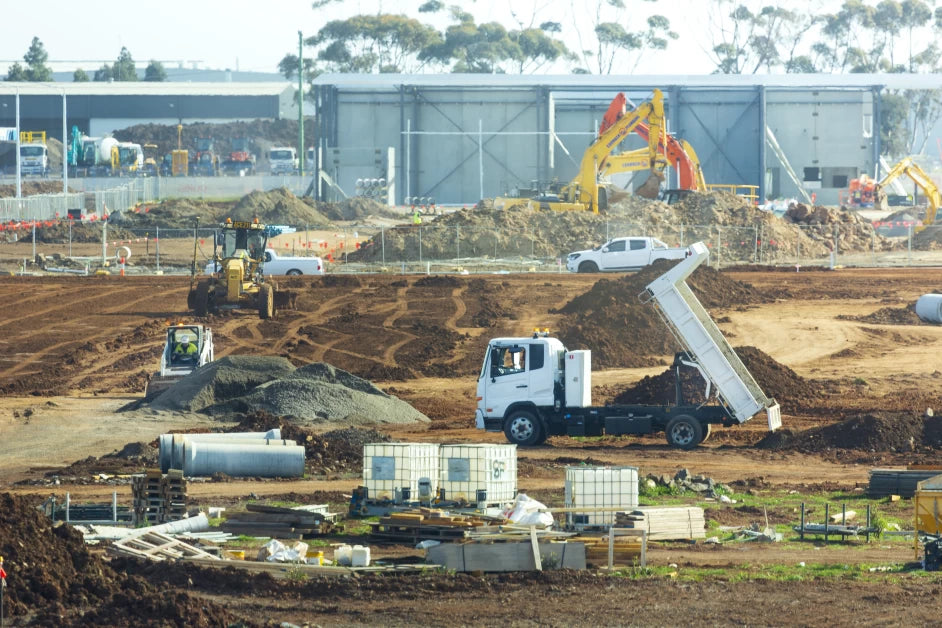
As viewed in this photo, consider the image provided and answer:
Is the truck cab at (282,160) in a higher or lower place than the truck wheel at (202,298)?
higher

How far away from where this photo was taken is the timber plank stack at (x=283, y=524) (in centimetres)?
1780

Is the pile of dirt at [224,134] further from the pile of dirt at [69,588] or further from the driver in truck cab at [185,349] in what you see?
the pile of dirt at [69,588]

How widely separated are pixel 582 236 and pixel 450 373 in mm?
25929

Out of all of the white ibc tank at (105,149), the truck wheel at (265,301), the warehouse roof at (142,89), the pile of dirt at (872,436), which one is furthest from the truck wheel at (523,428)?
the warehouse roof at (142,89)

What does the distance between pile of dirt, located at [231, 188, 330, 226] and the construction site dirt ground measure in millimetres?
19559

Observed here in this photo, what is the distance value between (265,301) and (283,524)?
75.3ft

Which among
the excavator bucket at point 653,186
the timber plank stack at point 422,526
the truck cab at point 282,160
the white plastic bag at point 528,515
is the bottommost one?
the timber plank stack at point 422,526

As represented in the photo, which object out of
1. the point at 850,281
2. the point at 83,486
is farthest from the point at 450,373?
the point at 850,281

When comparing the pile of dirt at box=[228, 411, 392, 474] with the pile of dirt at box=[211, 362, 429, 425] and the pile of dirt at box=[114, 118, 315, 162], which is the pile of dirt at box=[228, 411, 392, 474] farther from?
the pile of dirt at box=[114, 118, 315, 162]

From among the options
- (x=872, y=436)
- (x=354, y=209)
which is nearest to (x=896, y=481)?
(x=872, y=436)

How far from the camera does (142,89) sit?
127 m

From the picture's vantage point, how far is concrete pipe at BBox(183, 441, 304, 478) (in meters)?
22.7

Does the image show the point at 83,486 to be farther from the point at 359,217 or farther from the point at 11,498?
the point at 359,217

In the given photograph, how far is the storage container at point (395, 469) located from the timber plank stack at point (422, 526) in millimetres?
1264
